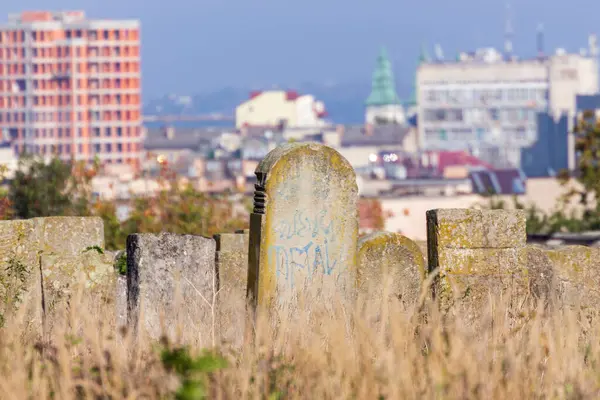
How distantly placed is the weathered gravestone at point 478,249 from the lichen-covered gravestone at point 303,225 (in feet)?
2.06

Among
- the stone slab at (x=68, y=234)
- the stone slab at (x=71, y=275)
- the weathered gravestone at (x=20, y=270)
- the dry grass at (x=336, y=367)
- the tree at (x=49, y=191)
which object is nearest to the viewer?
the dry grass at (x=336, y=367)

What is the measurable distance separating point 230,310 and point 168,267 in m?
0.72

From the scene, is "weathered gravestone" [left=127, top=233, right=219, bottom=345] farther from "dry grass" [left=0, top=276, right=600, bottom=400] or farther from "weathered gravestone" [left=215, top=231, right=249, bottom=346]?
"dry grass" [left=0, top=276, right=600, bottom=400]

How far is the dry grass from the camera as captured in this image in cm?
749

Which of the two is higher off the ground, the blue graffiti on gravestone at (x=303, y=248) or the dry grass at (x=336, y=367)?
the blue graffiti on gravestone at (x=303, y=248)

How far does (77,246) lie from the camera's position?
12602 millimetres

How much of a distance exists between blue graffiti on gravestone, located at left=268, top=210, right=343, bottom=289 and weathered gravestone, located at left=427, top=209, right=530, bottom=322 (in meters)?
0.78

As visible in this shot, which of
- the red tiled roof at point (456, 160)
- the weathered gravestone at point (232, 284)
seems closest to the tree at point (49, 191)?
the weathered gravestone at point (232, 284)

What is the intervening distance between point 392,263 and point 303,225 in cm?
112

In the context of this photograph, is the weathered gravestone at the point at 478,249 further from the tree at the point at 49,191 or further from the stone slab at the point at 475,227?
the tree at the point at 49,191

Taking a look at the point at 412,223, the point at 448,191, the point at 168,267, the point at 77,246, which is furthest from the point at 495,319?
the point at 448,191

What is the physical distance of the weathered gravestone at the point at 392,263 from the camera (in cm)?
1209

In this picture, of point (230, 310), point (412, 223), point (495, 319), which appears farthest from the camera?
point (412, 223)

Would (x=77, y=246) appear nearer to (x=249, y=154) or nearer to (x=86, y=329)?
(x=86, y=329)
